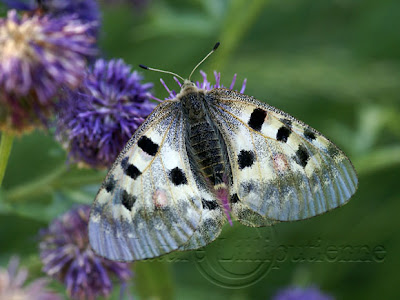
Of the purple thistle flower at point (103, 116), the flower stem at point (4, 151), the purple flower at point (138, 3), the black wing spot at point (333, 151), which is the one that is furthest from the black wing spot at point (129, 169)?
the purple flower at point (138, 3)

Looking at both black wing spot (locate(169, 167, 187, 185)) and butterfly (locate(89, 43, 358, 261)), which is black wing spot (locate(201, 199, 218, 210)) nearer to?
butterfly (locate(89, 43, 358, 261))

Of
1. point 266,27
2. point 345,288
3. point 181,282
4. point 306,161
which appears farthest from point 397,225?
point 266,27

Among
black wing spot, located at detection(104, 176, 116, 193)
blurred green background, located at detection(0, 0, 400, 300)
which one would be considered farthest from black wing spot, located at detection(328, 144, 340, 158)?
black wing spot, located at detection(104, 176, 116, 193)

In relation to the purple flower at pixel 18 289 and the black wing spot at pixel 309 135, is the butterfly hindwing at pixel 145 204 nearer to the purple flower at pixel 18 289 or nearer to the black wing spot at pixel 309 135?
the purple flower at pixel 18 289

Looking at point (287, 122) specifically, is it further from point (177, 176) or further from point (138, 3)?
point (138, 3)

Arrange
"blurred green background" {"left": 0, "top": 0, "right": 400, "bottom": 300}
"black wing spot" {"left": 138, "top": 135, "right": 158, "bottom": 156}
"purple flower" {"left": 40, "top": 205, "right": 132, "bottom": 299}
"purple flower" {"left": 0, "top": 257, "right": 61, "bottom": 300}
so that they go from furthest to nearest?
"blurred green background" {"left": 0, "top": 0, "right": 400, "bottom": 300} < "purple flower" {"left": 40, "top": 205, "right": 132, "bottom": 299} < "black wing spot" {"left": 138, "top": 135, "right": 158, "bottom": 156} < "purple flower" {"left": 0, "top": 257, "right": 61, "bottom": 300}

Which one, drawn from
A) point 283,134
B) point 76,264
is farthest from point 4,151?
point 283,134
